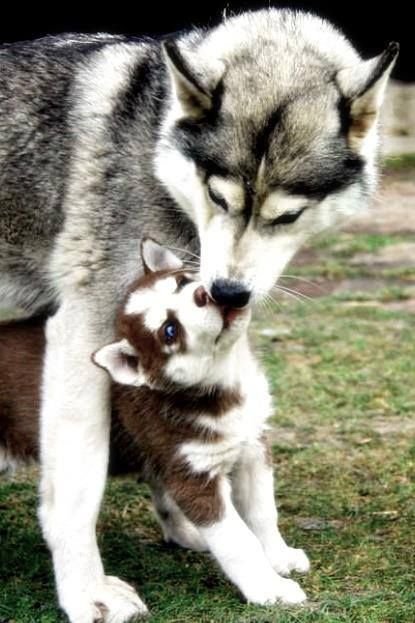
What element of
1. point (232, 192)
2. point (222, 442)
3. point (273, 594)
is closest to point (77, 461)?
point (222, 442)

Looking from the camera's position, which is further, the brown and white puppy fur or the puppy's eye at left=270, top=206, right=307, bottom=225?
the brown and white puppy fur

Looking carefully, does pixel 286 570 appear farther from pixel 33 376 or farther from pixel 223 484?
pixel 33 376

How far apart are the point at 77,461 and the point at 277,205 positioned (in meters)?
1.31

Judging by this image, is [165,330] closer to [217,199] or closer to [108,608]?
[217,199]

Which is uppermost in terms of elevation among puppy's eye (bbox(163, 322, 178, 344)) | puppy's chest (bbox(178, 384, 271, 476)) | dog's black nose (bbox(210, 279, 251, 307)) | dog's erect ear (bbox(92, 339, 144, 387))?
dog's black nose (bbox(210, 279, 251, 307))

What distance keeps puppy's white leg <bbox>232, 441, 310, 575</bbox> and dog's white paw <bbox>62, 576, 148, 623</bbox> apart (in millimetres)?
617

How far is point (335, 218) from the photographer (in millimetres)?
5543

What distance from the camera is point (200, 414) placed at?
5.62m

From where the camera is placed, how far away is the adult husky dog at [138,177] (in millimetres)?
5285

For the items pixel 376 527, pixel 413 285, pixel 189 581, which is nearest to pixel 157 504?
pixel 189 581

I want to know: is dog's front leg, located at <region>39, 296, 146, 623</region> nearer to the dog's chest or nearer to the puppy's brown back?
the puppy's brown back

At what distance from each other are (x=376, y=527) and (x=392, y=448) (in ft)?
3.59

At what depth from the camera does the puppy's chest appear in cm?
559

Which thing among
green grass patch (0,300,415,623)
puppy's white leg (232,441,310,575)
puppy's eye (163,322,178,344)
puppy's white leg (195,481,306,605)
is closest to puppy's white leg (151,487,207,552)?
green grass patch (0,300,415,623)
